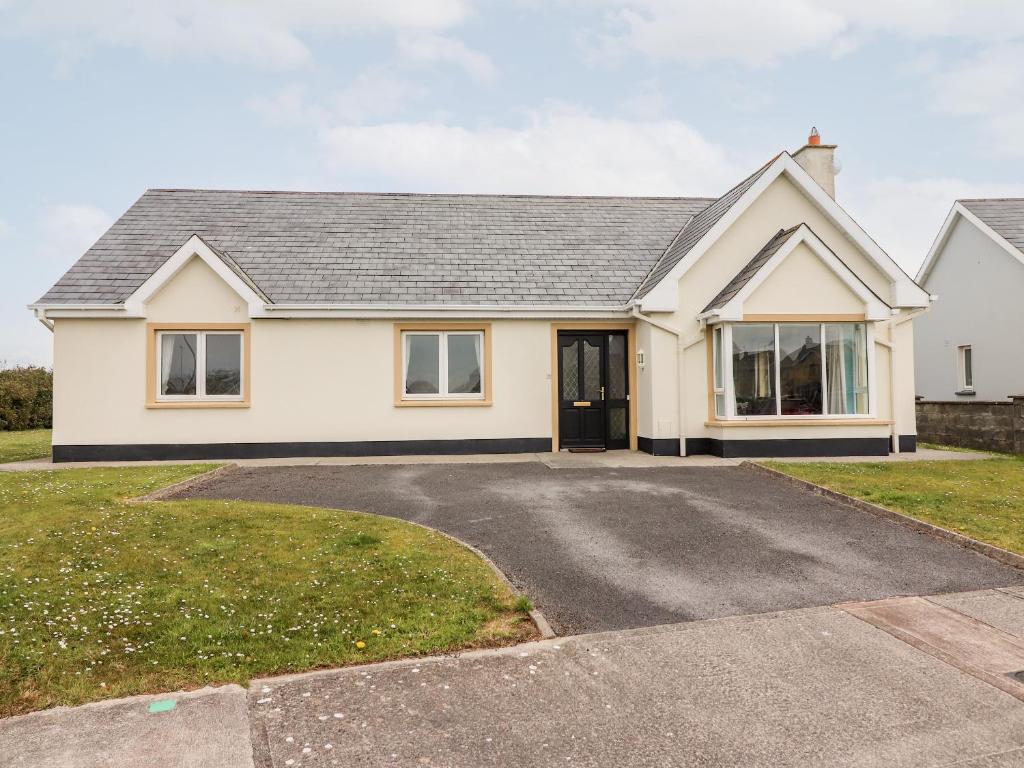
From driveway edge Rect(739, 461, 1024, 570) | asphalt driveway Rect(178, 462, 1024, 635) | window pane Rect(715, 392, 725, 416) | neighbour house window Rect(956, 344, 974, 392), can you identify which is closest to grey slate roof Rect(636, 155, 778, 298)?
window pane Rect(715, 392, 725, 416)

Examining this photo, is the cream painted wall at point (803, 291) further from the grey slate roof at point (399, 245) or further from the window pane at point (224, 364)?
the window pane at point (224, 364)

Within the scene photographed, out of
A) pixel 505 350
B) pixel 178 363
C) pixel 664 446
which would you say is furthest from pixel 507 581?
pixel 178 363

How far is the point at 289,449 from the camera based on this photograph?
588 inches

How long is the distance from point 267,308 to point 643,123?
12.7m

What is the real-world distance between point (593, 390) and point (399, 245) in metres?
6.04

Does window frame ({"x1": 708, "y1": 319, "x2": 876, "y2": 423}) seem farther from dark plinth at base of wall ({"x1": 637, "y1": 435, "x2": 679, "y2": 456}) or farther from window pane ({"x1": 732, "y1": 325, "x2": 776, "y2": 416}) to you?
dark plinth at base of wall ({"x1": 637, "y1": 435, "x2": 679, "y2": 456})

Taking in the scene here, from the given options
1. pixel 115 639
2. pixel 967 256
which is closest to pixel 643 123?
pixel 967 256

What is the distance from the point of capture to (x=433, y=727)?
352cm

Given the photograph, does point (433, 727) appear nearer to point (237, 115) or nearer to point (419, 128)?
point (237, 115)

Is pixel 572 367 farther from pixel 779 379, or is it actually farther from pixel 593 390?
pixel 779 379

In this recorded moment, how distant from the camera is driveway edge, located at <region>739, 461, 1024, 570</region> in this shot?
656cm

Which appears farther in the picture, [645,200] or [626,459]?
[645,200]

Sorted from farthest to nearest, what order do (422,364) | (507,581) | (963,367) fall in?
(963,367) → (422,364) → (507,581)

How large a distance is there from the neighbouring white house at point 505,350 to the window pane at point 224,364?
3cm
